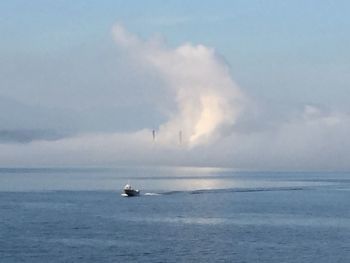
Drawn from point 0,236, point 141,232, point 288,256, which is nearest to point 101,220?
point 141,232

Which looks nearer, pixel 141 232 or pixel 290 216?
pixel 141 232

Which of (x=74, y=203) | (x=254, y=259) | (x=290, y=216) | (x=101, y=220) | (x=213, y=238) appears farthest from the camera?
(x=74, y=203)

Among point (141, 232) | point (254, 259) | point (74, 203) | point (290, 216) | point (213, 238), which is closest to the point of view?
point (254, 259)

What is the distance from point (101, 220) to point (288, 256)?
183 feet

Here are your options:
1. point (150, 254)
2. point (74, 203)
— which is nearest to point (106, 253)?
point (150, 254)

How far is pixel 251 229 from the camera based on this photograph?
133 meters

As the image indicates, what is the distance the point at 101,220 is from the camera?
148 m

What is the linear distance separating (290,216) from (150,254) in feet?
219

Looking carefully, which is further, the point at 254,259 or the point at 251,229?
the point at 251,229

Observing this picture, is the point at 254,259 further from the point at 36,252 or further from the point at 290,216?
the point at 290,216

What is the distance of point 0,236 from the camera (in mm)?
120125

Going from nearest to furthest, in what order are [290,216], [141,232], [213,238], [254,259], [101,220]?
[254,259]
[213,238]
[141,232]
[101,220]
[290,216]

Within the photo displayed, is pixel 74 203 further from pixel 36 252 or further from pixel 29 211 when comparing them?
pixel 36 252

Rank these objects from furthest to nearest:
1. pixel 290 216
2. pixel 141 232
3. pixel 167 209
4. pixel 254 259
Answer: pixel 167 209
pixel 290 216
pixel 141 232
pixel 254 259
